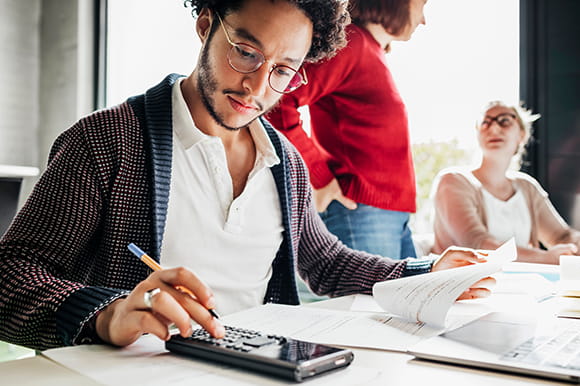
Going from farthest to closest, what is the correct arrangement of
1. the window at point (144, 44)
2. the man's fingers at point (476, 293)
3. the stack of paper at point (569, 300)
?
the window at point (144, 44)
the man's fingers at point (476, 293)
the stack of paper at point (569, 300)

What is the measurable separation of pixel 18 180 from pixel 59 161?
0.61m

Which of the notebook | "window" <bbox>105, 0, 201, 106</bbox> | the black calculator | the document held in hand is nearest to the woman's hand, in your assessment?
the document held in hand

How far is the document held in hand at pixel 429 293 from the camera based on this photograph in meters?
0.80

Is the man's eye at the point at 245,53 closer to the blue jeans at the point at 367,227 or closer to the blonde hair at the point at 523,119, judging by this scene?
the blue jeans at the point at 367,227

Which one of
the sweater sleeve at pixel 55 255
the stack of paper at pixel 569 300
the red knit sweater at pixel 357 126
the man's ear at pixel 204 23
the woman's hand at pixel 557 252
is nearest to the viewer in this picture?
the sweater sleeve at pixel 55 255

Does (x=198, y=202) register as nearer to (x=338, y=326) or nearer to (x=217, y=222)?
(x=217, y=222)

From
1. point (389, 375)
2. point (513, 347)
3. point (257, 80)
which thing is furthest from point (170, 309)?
point (257, 80)

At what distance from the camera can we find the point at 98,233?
95 cm

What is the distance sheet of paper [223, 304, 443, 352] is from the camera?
0.71m

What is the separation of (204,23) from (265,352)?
2.52 ft

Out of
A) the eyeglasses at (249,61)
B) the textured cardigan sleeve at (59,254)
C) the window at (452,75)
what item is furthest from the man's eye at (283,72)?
the window at (452,75)

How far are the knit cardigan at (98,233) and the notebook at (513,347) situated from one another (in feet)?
1.19

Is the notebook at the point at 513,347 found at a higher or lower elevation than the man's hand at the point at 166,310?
lower

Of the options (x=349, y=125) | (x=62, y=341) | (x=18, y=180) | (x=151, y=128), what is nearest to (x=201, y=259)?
(x=151, y=128)
